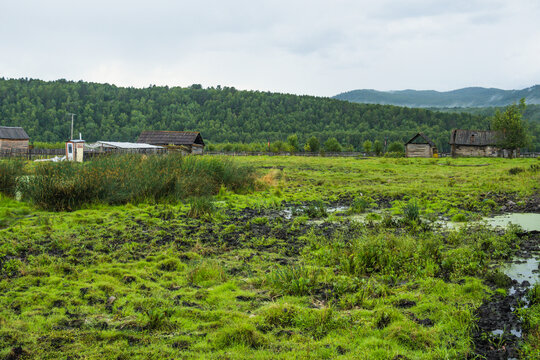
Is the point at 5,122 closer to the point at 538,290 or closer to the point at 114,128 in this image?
the point at 114,128

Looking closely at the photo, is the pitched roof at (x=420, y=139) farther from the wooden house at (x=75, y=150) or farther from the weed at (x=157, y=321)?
the weed at (x=157, y=321)

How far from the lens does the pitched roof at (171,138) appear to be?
5941cm

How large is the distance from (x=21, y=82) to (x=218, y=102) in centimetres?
6593

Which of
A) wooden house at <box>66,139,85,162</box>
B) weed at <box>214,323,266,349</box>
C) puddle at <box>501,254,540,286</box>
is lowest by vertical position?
weed at <box>214,323,266,349</box>

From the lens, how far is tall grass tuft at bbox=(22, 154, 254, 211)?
12273mm

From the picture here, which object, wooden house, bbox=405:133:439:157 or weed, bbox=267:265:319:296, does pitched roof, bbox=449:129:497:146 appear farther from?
weed, bbox=267:265:319:296

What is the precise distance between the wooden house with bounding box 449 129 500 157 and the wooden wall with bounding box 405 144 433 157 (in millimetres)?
5355

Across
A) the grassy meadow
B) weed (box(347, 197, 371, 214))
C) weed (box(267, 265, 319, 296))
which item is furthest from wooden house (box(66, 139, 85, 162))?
weed (box(267, 265, 319, 296))

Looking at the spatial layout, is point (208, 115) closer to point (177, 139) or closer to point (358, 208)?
point (177, 139)

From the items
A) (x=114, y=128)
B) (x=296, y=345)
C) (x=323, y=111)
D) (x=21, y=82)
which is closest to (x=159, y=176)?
(x=296, y=345)

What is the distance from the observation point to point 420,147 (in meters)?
64.5

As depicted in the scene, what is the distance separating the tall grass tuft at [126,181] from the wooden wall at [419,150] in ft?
170

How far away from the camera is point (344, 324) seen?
4.71 m

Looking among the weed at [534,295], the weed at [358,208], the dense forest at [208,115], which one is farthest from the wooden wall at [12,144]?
the weed at [534,295]
